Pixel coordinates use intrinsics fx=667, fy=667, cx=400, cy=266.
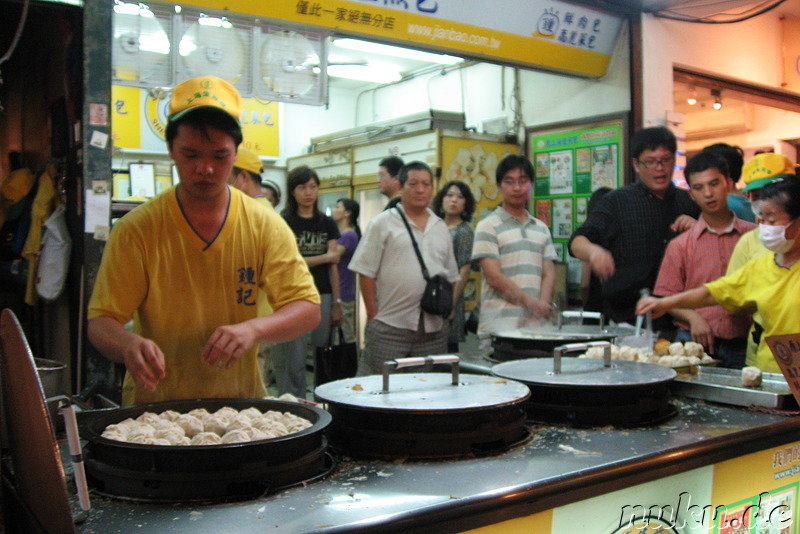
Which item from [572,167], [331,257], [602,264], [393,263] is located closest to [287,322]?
[602,264]

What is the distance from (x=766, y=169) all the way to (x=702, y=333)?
135 cm

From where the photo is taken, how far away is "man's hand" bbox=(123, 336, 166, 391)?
144 centimetres

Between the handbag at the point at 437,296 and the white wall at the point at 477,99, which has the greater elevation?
the white wall at the point at 477,99

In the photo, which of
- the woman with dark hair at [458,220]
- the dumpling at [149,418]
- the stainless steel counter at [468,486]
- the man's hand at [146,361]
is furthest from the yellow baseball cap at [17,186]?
the stainless steel counter at [468,486]

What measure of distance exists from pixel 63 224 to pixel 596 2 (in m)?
4.21

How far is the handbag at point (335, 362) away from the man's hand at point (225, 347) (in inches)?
125

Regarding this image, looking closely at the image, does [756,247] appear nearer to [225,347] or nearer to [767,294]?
[767,294]

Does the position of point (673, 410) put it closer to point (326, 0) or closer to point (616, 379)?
point (616, 379)

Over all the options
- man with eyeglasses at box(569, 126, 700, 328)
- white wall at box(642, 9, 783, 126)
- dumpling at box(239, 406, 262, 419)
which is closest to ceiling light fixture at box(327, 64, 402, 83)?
white wall at box(642, 9, 783, 126)

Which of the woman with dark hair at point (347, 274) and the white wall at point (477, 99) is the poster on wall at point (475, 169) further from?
the woman with dark hair at point (347, 274)

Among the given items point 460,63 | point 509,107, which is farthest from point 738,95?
point 460,63

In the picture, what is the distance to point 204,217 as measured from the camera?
179cm

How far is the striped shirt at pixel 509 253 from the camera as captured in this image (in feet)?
12.4

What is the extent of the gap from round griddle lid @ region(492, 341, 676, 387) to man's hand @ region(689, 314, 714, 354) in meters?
0.91
